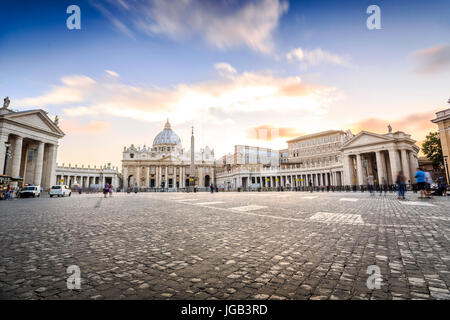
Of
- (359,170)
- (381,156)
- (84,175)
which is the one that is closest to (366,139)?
(381,156)

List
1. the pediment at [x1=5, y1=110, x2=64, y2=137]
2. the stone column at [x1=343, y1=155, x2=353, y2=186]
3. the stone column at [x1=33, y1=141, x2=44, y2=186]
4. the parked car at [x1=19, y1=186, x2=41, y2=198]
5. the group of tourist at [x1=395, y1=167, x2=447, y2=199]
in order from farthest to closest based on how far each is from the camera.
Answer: the stone column at [x1=343, y1=155, x2=353, y2=186], the stone column at [x1=33, y1=141, x2=44, y2=186], the pediment at [x1=5, y1=110, x2=64, y2=137], the parked car at [x1=19, y1=186, x2=41, y2=198], the group of tourist at [x1=395, y1=167, x2=447, y2=199]

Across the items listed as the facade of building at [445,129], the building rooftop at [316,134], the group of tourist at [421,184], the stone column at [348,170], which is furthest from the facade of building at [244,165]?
the group of tourist at [421,184]

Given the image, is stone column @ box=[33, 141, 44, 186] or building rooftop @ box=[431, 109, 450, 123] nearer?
building rooftop @ box=[431, 109, 450, 123]

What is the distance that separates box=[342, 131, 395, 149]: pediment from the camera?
42.3m

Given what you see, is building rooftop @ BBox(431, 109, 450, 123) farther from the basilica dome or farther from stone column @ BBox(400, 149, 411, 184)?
the basilica dome

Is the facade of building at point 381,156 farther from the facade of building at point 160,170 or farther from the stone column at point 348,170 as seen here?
the facade of building at point 160,170

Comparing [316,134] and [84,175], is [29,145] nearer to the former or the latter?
[84,175]

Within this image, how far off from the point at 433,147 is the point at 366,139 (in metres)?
16.1

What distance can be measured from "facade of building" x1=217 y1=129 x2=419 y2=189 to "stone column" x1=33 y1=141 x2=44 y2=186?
50.0 metres

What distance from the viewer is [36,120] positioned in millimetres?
35938

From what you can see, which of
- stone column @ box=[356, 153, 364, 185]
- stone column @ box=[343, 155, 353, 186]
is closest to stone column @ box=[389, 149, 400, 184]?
stone column @ box=[356, 153, 364, 185]

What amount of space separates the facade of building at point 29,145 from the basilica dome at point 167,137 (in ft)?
240

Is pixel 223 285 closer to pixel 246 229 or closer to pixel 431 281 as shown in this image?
pixel 431 281

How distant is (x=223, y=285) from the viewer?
7.30ft
